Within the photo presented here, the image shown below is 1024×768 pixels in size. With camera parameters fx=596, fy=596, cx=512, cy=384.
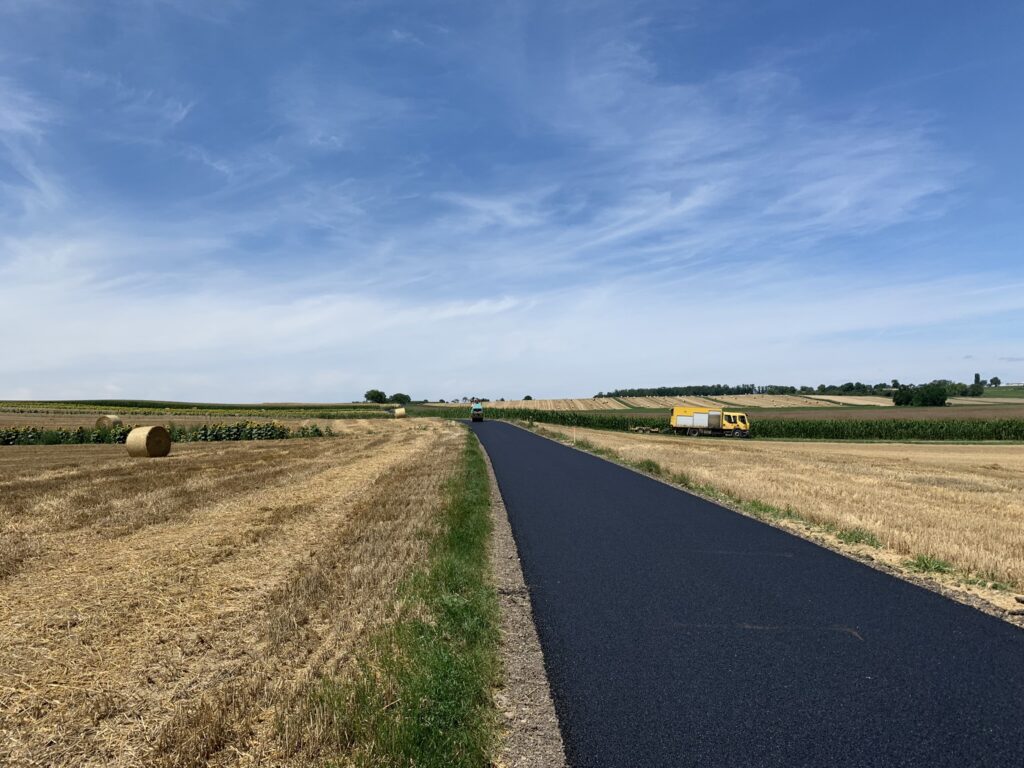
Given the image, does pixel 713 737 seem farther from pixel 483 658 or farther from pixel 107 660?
pixel 107 660

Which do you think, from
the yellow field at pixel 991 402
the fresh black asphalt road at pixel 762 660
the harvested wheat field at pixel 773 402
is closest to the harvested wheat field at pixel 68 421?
the fresh black asphalt road at pixel 762 660

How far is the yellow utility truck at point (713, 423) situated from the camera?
58.3 m

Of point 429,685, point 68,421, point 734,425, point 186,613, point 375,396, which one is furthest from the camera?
point 375,396

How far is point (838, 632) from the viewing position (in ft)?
20.3

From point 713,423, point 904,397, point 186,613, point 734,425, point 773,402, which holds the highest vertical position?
point 904,397

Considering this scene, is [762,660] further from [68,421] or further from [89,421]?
[89,421]

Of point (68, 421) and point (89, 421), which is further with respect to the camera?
point (89, 421)

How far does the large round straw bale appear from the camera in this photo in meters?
27.3

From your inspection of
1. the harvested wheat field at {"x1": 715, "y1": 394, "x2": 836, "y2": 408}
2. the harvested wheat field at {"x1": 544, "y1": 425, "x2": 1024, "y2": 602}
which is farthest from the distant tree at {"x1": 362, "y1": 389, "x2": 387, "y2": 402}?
the harvested wheat field at {"x1": 544, "y1": 425, "x2": 1024, "y2": 602}

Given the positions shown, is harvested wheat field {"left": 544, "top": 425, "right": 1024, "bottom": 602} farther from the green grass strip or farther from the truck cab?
the truck cab

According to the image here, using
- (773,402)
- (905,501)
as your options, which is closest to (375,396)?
(773,402)

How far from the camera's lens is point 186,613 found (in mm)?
6832

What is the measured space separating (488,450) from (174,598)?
2481cm

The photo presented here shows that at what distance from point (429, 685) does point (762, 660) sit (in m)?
3.05
